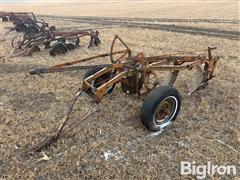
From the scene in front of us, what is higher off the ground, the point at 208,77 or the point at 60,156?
the point at 208,77

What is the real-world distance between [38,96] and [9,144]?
218 centimetres

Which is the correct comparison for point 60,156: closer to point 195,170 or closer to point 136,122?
point 136,122

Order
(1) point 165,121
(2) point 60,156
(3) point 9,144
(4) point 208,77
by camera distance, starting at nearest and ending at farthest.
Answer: (2) point 60,156 → (3) point 9,144 → (1) point 165,121 → (4) point 208,77

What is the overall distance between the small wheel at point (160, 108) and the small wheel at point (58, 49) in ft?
21.5

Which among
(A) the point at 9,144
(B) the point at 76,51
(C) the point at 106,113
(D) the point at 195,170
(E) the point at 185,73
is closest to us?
(D) the point at 195,170

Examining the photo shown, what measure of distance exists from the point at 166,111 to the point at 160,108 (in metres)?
0.17

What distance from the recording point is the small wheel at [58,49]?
11.0 meters

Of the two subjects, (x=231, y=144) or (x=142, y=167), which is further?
(x=231, y=144)

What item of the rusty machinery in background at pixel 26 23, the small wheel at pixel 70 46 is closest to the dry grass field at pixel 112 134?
the small wheel at pixel 70 46

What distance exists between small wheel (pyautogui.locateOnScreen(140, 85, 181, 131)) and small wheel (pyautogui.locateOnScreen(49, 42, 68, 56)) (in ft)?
21.5

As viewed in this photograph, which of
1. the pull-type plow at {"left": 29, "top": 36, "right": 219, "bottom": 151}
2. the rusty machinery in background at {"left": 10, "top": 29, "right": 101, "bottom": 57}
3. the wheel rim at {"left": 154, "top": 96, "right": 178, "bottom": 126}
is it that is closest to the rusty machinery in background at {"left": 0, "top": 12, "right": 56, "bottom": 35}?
the rusty machinery in background at {"left": 10, "top": 29, "right": 101, "bottom": 57}

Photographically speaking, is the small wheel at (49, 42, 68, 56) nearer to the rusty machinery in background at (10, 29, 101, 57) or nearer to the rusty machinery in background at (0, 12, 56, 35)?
the rusty machinery in background at (10, 29, 101, 57)

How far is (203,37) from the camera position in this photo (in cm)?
1396

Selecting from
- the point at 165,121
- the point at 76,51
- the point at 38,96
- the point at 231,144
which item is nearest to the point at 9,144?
the point at 38,96
